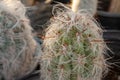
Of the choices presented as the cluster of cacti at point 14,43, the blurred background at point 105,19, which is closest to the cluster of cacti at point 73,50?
the cluster of cacti at point 14,43

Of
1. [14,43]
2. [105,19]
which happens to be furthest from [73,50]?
[105,19]

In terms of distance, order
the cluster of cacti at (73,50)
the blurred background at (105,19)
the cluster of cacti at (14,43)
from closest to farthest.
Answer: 1. the cluster of cacti at (73,50)
2. the cluster of cacti at (14,43)
3. the blurred background at (105,19)

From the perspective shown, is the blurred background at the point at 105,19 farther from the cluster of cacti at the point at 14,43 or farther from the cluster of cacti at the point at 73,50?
the cluster of cacti at the point at 73,50

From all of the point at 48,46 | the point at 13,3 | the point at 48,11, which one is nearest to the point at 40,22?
the point at 48,11

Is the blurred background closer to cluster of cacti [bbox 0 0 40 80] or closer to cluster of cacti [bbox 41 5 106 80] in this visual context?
cluster of cacti [bbox 0 0 40 80]

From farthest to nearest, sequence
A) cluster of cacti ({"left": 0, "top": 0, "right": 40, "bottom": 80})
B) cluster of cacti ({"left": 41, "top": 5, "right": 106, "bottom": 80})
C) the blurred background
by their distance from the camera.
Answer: the blurred background, cluster of cacti ({"left": 0, "top": 0, "right": 40, "bottom": 80}), cluster of cacti ({"left": 41, "top": 5, "right": 106, "bottom": 80})

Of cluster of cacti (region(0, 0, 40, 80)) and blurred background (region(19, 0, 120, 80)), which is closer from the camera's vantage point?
cluster of cacti (region(0, 0, 40, 80))

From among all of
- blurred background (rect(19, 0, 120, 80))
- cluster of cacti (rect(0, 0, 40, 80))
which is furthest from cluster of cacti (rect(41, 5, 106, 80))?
blurred background (rect(19, 0, 120, 80))
